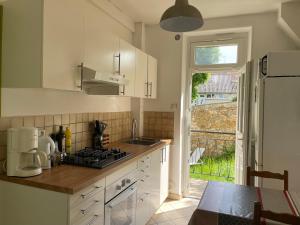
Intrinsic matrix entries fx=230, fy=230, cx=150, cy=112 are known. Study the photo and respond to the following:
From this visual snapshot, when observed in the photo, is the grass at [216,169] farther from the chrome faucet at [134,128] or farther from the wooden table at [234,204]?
the wooden table at [234,204]

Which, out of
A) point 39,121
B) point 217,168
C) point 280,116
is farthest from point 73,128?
point 217,168

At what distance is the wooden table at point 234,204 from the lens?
4.23 feet

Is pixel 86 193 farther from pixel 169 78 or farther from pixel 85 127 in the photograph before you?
pixel 169 78

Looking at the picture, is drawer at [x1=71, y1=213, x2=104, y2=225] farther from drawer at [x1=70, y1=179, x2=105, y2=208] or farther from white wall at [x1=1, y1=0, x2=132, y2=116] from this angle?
white wall at [x1=1, y1=0, x2=132, y2=116]

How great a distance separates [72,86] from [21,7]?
594 mm

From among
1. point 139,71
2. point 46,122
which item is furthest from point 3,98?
point 139,71

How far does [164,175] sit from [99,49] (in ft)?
6.30

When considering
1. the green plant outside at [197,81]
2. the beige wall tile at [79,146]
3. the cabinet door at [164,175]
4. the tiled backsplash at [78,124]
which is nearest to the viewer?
the tiled backsplash at [78,124]

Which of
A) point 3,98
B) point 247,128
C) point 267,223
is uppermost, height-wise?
point 3,98

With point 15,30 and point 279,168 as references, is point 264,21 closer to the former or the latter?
point 279,168

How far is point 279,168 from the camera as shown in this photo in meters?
2.19

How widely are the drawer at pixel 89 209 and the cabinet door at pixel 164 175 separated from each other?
1424mm

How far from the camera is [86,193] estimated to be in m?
1.50

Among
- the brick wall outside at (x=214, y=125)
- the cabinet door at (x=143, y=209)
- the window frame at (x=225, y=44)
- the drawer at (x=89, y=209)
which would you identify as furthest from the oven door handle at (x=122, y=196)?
the window frame at (x=225, y=44)
